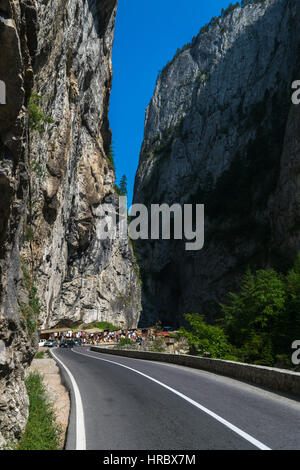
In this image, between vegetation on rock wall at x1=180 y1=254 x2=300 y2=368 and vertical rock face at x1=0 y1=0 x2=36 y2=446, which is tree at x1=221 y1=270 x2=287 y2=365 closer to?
vegetation on rock wall at x1=180 y1=254 x2=300 y2=368

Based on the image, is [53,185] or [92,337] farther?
[92,337]

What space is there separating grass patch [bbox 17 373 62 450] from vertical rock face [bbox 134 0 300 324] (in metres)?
45.3

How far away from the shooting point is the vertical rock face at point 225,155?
60719 mm

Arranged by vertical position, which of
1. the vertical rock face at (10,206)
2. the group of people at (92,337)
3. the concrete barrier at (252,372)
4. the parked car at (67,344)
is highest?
the vertical rock face at (10,206)

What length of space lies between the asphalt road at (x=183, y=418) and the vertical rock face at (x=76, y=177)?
13.9 m

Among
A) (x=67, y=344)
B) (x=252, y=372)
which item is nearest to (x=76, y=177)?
(x=67, y=344)

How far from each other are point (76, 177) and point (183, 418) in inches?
1680

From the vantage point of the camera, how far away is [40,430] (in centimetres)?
629

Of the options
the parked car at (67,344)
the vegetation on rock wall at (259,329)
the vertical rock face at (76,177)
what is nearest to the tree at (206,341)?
the vegetation on rock wall at (259,329)

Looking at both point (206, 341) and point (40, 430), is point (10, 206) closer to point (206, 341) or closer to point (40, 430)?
point (40, 430)

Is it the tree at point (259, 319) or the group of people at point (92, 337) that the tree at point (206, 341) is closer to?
the tree at point (259, 319)

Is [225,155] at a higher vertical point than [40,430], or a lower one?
higher

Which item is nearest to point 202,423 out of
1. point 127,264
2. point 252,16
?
point 127,264

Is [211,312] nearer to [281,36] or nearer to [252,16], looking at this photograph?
[281,36]
